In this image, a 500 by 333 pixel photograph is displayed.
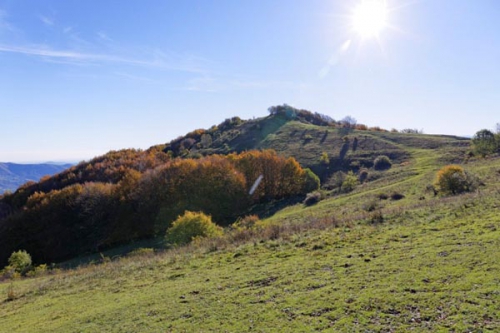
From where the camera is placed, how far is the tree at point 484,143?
64.0 meters

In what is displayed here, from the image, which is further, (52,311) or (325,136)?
(325,136)

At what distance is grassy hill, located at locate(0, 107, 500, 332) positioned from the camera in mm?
8359

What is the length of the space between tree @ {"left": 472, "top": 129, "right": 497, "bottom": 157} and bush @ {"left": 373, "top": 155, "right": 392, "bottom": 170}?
1700 centimetres

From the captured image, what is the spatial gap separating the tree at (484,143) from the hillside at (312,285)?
53.9 meters

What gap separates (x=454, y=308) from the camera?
7.79 metres

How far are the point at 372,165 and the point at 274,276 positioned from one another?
72.8 meters

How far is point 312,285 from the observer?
11305 mm

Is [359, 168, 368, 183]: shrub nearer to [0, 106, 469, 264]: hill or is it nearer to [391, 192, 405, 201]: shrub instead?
[0, 106, 469, 264]: hill

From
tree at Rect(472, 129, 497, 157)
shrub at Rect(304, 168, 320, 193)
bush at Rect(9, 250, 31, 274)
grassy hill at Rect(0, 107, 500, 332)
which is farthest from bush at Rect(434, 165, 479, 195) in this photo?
bush at Rect(9, 250, 31, 274)

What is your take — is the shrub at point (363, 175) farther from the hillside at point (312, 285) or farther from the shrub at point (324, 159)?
the hillside at point (312, 285)

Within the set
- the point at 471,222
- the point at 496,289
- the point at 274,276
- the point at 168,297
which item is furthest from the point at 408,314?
the point at 471,222

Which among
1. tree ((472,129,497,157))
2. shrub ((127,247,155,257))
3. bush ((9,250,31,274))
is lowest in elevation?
bush ((9,250,31,274))

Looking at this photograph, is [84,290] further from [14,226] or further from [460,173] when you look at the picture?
[14,226]

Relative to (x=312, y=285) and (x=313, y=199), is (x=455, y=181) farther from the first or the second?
(x=312, y=285)
